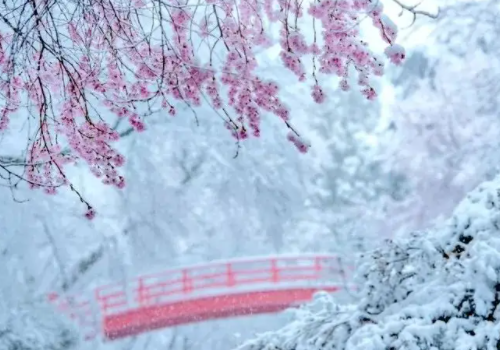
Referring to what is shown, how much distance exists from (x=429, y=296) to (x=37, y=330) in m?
6.88

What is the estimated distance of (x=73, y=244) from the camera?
12047 mm

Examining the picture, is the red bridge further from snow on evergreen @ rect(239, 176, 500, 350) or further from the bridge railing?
snow on evergreen @ rect(239, 176, 500, 350)

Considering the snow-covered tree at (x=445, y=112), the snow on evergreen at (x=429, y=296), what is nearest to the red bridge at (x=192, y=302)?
the snow-covered tree at (x=445, y=112)

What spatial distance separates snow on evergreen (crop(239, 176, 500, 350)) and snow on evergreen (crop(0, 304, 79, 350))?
199 inches

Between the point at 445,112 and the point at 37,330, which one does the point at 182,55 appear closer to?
the point at 37,330

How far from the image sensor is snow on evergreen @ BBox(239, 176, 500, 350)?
11.4 ft

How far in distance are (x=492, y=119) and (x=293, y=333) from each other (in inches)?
437

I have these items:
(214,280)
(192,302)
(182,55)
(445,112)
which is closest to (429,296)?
(182,55)

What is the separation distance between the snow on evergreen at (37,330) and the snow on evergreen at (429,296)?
5056 millimetres

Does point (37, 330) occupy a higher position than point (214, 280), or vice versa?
point (214, 280)

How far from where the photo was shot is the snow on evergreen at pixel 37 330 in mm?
8969

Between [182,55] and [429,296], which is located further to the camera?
[429,296]

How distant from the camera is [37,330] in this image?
9.39 m

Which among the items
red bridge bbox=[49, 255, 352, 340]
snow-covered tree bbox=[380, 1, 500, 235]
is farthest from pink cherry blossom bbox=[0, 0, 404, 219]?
snow-covered tree bbox=[380, 1, 500, 235]
